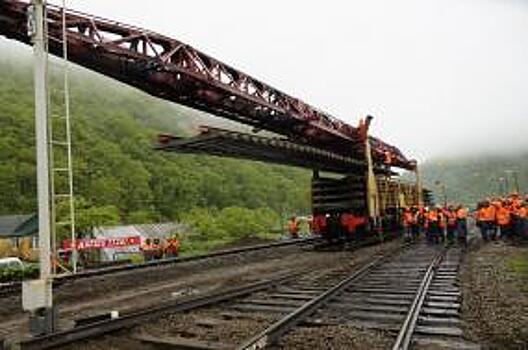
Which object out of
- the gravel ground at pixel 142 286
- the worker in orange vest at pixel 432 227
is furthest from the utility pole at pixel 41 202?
the worker in orange vest at pixel 432 227

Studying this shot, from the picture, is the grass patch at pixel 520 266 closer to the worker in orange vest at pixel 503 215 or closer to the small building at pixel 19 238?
the worker in orange vest at pixel 503 215

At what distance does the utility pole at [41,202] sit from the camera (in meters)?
6.64

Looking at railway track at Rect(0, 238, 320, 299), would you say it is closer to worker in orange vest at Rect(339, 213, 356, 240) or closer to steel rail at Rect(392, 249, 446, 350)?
worker in orange vest at Rect(339, 213, 356, 240)

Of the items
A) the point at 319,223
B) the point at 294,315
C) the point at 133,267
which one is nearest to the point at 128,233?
the point at 319,223

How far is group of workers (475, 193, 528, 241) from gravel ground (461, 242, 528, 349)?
6.89 meters

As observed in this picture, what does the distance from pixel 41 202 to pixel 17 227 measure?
3654 centimetres

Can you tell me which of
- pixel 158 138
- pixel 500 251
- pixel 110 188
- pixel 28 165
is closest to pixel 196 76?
pixel 158 138

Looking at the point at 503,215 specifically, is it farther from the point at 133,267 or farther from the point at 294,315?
the point at 294,315

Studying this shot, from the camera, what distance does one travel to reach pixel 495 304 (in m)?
8.17

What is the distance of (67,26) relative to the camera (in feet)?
34.3

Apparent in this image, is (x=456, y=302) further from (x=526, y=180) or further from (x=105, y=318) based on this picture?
(x=526, y=180)

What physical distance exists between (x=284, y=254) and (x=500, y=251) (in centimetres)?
662

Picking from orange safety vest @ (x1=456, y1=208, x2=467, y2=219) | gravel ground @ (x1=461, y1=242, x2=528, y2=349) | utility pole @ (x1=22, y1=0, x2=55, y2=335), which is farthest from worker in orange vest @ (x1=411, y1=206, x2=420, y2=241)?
utility pole @ (x1=22, y1=0, x2=55, y2=335)

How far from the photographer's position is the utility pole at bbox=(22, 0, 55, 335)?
6.64 meters
